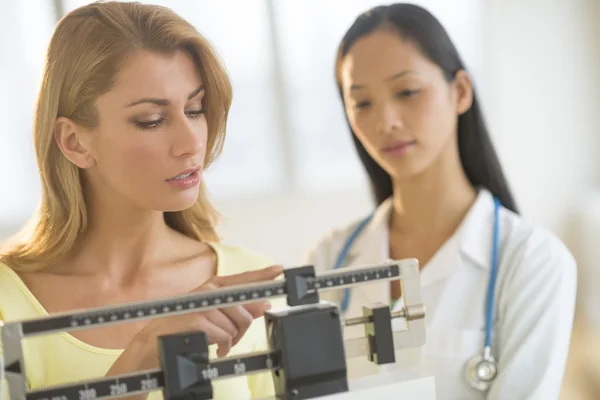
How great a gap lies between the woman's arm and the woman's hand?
395 mm

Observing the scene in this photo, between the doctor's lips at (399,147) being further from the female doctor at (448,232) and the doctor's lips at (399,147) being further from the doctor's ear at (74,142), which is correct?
A: the doctor's ear at (74,142)

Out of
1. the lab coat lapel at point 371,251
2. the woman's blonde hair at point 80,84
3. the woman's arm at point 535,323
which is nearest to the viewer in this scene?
the woman's blonde hair at point 80,84

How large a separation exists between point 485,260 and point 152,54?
0.53 metres

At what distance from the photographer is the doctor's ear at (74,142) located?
79 centimetres

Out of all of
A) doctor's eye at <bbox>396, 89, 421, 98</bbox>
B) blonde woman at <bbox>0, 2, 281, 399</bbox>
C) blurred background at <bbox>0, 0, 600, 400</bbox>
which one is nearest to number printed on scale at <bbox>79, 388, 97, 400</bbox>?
blonde woman at <bbox>0, 2, 281, 399</bbox>

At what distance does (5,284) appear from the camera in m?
0.81

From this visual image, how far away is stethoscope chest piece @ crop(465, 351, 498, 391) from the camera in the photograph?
1.01 m

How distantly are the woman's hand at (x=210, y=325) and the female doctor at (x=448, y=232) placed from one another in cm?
39

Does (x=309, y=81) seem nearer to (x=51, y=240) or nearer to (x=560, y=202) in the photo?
(x=560, y=202)

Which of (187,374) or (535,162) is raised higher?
(535,162)

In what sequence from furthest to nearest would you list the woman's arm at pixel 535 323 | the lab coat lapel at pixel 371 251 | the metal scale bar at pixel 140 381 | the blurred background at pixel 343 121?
the blurred background at pixel 343 121, the lab coat lapel at pixel 371 251, the woman's arm at pixel 535 323, the metal scale bar at pixel 140 381

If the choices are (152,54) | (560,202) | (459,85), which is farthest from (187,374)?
(560,202)

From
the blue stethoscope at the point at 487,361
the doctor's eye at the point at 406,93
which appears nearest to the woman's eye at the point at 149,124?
the doctor's eye at the point at 406,93

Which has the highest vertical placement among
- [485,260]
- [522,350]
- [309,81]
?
[309,81]
